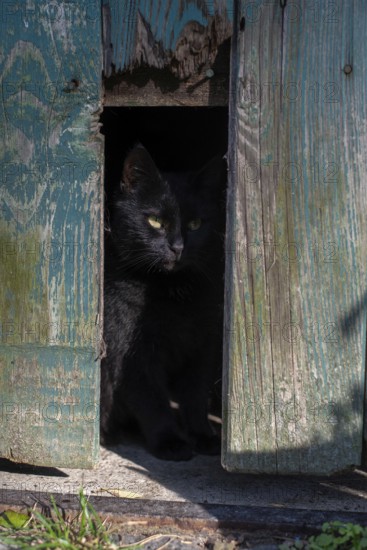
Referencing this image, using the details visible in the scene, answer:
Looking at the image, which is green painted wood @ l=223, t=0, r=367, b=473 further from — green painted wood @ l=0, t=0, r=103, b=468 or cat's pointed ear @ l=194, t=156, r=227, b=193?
cat's pointed ear @ l=194, t=156, r=227, b=193

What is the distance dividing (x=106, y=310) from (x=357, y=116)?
1404 mm

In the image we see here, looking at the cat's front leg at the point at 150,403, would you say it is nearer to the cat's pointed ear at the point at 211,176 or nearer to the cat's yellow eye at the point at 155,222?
the cat's yellow eye at the point at 155,222

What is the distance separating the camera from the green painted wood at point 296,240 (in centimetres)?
231

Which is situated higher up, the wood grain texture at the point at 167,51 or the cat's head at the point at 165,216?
the wood grain texture at the point at 167,51

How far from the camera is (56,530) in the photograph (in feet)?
7.29

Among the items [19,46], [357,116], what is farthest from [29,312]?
[357,116]

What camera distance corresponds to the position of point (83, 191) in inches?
97.0

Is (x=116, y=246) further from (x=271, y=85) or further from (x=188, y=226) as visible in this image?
(x=271, y=85)

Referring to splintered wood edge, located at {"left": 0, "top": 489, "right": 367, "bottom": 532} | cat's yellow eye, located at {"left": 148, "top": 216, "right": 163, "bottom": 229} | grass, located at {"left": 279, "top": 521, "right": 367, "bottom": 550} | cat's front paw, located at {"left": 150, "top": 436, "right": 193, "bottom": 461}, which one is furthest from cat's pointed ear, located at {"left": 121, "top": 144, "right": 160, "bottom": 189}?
grass, located at {"left": 279, "top": 521, "right": 367, "bottom": 550}

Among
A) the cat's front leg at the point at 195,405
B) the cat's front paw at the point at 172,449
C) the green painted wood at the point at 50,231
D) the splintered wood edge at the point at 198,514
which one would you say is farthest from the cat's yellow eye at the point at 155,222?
the splintered wood edge at the point at 198,514

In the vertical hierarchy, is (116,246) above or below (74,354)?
above

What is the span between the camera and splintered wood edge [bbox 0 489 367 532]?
89.8 inches

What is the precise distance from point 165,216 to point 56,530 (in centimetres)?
136

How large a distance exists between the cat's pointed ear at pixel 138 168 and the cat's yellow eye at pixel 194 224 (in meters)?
0.25
